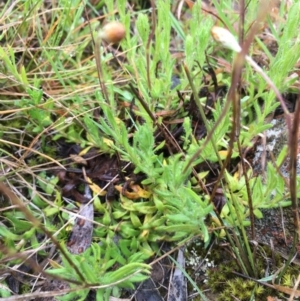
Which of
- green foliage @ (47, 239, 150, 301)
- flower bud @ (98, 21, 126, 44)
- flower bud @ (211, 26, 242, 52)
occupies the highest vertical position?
flower bud @ (98, 21, 126, 44)

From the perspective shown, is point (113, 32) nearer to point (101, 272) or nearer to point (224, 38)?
point (224, 38)

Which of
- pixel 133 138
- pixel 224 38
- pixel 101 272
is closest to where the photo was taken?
pixel 224 38

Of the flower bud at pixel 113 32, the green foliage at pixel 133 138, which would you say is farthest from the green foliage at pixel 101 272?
the flower bud at pixel 113 32

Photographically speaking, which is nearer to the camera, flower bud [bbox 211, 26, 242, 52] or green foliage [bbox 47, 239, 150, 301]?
flower bud [bbox 211, 26, 242, 52]

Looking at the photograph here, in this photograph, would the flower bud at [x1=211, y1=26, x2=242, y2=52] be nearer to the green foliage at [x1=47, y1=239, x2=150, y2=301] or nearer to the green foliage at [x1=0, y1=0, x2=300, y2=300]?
the green foliage at [x1=0, y1=0, x2=300, y2=300]

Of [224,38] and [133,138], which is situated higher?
[224,38]

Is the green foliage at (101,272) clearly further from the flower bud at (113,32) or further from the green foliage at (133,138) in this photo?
the flower bud at (113,32)

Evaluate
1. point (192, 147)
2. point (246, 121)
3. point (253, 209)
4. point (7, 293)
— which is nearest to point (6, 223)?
point (7, 293)

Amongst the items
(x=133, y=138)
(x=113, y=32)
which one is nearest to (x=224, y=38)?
(x=113, y=32)

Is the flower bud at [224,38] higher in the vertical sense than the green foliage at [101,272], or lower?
higher

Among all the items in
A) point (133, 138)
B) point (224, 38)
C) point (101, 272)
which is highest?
point (224, 38)

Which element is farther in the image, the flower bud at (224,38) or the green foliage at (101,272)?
the green foliage at (101,272)

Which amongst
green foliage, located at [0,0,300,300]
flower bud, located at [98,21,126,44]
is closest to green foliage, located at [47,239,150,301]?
green foliage, located at [0,0,300,300]

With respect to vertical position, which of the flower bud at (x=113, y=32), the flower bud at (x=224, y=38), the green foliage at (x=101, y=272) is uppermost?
the flower bud at (x=113, y=32)
